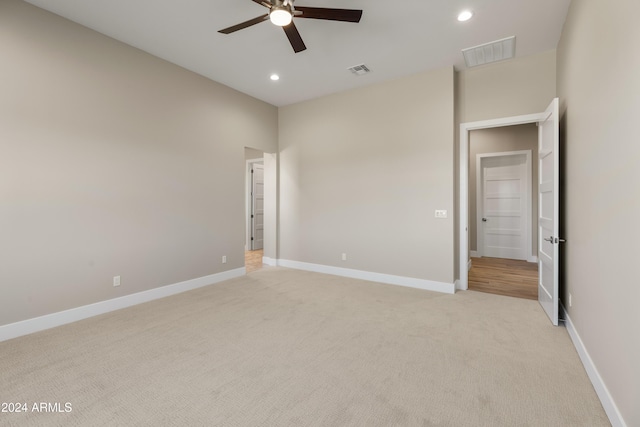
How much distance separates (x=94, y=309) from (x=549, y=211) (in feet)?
16.8

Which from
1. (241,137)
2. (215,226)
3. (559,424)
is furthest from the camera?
(241,137)

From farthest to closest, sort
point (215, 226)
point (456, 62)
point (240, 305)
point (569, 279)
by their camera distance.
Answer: point (215, 226) → point (456, 62) → point (240, 305) → point (569, 279)

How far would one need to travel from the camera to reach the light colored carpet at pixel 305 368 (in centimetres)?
174

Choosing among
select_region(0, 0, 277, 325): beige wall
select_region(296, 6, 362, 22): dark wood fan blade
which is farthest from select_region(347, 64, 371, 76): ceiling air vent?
select_region(0, 0, 277, 325): beige wall

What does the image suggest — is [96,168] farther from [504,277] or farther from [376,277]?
[504,277]

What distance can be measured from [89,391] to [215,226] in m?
2.88

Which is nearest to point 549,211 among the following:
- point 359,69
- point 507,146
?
point 359,69

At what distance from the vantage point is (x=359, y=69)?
4168 millimetres

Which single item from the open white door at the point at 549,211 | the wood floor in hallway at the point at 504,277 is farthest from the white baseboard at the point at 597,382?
the wood floor in hallway at the point at 504,277

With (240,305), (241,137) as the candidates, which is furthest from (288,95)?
(240,305)

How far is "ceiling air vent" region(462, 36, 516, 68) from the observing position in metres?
3.44

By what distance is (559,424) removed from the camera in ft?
5.42

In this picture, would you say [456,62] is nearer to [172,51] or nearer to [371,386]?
[172,51]

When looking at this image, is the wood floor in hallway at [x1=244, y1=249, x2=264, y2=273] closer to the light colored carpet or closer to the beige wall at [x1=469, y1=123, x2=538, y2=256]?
the light colored carpet
